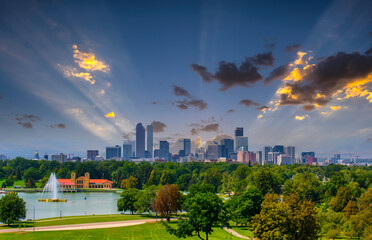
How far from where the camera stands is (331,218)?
4125 cm

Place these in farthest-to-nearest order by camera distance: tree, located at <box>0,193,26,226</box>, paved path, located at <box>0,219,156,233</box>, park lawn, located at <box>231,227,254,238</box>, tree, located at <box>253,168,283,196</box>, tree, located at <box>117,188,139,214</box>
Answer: tree, located at <box>253,168,283,196</box>, tree, located at <box>117,188,139,214</box>, tree, located at <box>0,193,26,226</box>, paved path, located at <box>0,219,156,233</box>, park lawn, located at <box>231,227,254,238</box>

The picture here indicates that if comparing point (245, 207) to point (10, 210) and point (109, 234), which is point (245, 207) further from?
point (10, 210)

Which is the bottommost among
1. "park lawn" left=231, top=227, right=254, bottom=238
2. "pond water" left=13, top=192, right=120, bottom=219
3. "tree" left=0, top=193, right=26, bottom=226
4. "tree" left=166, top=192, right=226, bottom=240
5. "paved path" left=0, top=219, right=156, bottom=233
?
"pond water" left=13, top=192, right=120, bottom=219

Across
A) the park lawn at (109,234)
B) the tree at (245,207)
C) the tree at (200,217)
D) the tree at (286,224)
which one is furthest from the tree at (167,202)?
the tree at (286,224)

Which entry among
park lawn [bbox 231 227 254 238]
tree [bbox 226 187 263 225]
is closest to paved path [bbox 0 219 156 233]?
tree [bbox 226 187 263 225]

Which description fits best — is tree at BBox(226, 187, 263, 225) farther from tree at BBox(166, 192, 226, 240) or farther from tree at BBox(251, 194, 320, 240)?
tree at BBox(251, 194, 320, 240)

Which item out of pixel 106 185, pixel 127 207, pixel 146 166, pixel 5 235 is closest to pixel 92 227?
pixel 5 235

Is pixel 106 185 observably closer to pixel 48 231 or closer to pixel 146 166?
pixel 146 166

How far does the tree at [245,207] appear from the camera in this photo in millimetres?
55312

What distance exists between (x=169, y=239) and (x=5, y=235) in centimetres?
2129

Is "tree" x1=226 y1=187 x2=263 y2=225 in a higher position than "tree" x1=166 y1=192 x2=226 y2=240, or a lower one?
lower

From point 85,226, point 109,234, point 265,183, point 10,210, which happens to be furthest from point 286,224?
point 265,183

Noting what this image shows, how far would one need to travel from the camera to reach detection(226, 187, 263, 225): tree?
181 feet

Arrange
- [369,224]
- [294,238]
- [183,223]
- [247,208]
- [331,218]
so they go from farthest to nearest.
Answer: [247,208], [331,218], [369,224], [183,223], [294,238]
